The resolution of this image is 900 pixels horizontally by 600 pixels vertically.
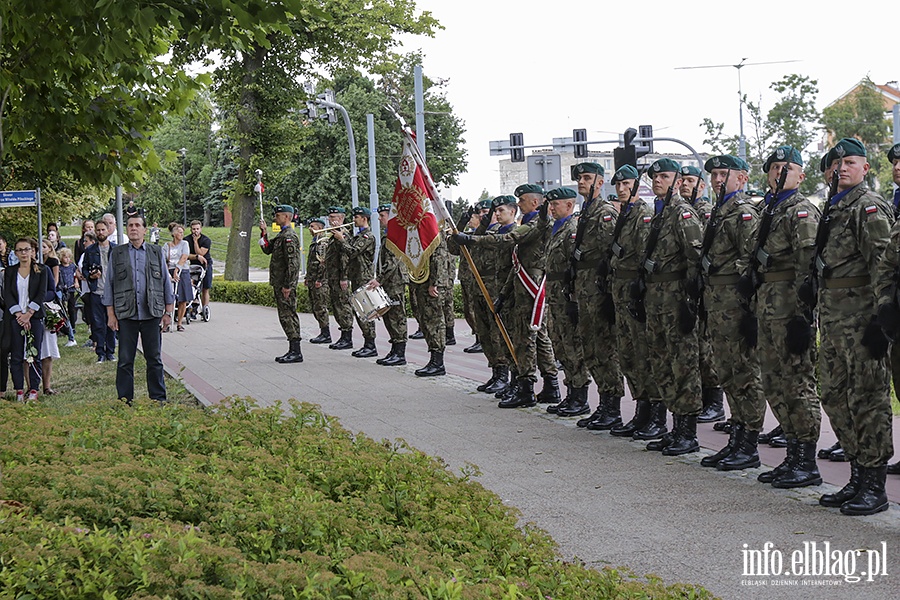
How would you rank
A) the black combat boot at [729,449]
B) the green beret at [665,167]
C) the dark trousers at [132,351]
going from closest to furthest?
the black combat boot at [729,449], the green beret at [665,167], the dark trousers at [132,351]

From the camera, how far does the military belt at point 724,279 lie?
8.11m

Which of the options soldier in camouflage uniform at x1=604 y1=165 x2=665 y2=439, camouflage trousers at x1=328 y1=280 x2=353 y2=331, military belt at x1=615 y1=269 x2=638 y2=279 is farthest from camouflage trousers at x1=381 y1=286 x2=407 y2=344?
military belt at x1=615 y1=269 x2=638 y2=279

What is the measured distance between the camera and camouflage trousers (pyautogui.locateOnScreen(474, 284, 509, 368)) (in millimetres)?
12352

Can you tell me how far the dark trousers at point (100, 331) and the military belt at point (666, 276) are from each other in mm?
10120

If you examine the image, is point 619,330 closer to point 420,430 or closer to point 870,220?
point 420,430

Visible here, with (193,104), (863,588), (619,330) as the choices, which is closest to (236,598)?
(863,588)

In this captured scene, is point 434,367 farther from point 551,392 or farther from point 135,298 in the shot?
point 135,298

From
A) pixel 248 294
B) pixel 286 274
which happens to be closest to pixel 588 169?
pixel 286 274

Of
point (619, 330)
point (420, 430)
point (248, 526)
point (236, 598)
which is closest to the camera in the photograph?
point (236, 598)

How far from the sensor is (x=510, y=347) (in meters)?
11.6

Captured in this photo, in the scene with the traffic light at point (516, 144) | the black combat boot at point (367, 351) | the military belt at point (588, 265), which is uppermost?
the traffic light at point (516, 144)

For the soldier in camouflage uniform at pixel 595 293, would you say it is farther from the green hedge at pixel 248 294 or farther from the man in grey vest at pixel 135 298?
the green hedge at pixel 248 294

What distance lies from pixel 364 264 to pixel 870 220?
11.4m

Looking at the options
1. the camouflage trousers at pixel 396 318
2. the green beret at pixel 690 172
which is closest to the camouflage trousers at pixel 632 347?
the green beret at pixel 690 172
